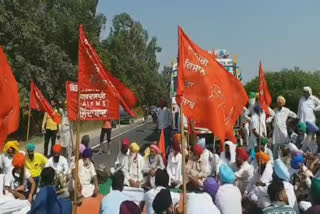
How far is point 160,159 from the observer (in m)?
9.26

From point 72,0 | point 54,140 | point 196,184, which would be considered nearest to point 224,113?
point 196,184

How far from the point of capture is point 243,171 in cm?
811

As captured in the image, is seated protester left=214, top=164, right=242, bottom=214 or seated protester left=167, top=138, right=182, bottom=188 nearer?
seated protester left=214, top=164, right=242, bottom=214

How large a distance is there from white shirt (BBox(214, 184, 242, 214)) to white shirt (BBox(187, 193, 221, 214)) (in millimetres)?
375

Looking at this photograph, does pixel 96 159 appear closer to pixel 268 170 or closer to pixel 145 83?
pixel 268 170

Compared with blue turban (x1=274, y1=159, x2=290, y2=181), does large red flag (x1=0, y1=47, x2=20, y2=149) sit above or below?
above

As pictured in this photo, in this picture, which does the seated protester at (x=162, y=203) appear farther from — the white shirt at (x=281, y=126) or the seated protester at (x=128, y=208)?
the white shirt at (x=281, y=126)

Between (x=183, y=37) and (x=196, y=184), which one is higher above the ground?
(x=183, y=37)

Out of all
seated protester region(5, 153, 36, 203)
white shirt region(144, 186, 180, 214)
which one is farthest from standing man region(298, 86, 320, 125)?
seated protester region(5, 153, 36, 203)

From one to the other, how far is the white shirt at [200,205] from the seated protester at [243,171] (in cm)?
278

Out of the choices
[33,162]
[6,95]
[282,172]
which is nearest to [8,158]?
[33,162]

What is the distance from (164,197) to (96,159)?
34.1 ft

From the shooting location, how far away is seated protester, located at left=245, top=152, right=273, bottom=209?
6352 mm

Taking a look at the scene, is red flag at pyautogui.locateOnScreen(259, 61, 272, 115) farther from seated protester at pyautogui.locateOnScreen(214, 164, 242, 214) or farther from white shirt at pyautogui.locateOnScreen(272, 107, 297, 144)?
seated protester at pyautogui.locateOnScreen(214, 164, 242, 214)
